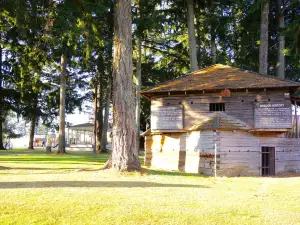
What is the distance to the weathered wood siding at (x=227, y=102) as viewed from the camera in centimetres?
2028

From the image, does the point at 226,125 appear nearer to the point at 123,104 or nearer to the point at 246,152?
the point at 246,152

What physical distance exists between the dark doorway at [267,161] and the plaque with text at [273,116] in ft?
5.88

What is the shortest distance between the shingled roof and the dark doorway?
161 inches

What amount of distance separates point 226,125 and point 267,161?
172 inches

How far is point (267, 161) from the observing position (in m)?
21.1

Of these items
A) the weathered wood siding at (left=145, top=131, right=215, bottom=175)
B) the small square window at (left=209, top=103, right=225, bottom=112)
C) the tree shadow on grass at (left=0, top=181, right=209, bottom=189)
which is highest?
the small square window at (left=209, top=103, right=225, bottom=112)

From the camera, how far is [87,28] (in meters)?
18.0

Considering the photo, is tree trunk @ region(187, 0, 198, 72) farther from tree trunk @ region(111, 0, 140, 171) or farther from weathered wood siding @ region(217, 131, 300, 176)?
tree trunk @ region(111, 0, 140, 171)

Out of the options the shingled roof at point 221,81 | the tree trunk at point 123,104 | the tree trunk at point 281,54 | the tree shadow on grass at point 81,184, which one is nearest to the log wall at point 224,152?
the shingled roof at point 221,81

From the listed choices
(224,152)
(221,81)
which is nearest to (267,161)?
(224,152)

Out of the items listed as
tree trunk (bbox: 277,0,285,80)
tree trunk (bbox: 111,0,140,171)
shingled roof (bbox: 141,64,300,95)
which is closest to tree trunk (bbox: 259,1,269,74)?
tree trunk (bbox: 277,0,285,80)

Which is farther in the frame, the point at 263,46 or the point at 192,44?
the point at 192,44

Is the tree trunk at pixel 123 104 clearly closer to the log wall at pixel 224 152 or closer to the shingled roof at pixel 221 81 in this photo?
the log wall at pixel 224 152

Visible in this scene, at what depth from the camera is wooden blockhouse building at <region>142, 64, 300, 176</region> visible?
19109 millimetres
